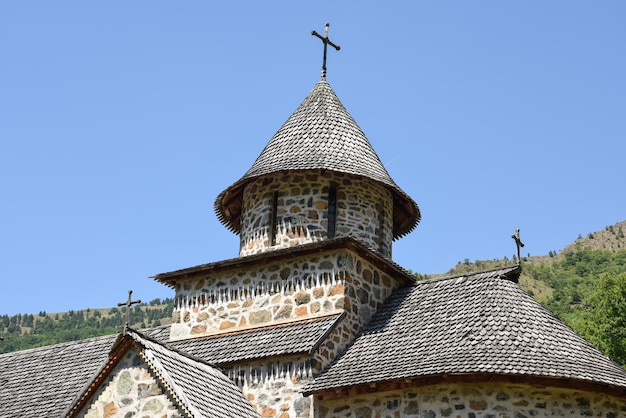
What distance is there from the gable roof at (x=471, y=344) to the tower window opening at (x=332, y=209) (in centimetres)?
208

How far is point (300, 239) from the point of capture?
17344 millimetres

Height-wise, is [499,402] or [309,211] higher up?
[309,211]

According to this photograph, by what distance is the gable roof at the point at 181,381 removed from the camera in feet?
42.3

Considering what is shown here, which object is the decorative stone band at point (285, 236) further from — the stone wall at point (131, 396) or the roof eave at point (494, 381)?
the stone wall at point (131, 396)

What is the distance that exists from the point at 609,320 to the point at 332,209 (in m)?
16.2

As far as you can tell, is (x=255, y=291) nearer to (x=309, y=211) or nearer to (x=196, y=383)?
(x=309, y=211)

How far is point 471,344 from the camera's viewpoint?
45.2ft

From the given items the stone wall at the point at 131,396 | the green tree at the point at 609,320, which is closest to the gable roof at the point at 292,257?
the stone wall at the point at 131,396

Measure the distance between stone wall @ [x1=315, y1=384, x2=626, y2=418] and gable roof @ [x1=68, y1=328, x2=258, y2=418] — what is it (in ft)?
8.72

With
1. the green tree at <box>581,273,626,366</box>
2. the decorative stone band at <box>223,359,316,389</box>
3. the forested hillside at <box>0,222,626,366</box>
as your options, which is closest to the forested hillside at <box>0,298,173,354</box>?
the forested hillside at <box>0,222,626,366</box>

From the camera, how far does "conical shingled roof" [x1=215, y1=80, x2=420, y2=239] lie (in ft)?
58.4

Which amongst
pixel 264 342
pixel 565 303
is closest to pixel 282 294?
pixel 264 342

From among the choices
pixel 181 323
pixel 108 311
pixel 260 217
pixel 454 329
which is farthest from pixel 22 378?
pixel 108 311

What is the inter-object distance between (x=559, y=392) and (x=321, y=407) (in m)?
3.87
